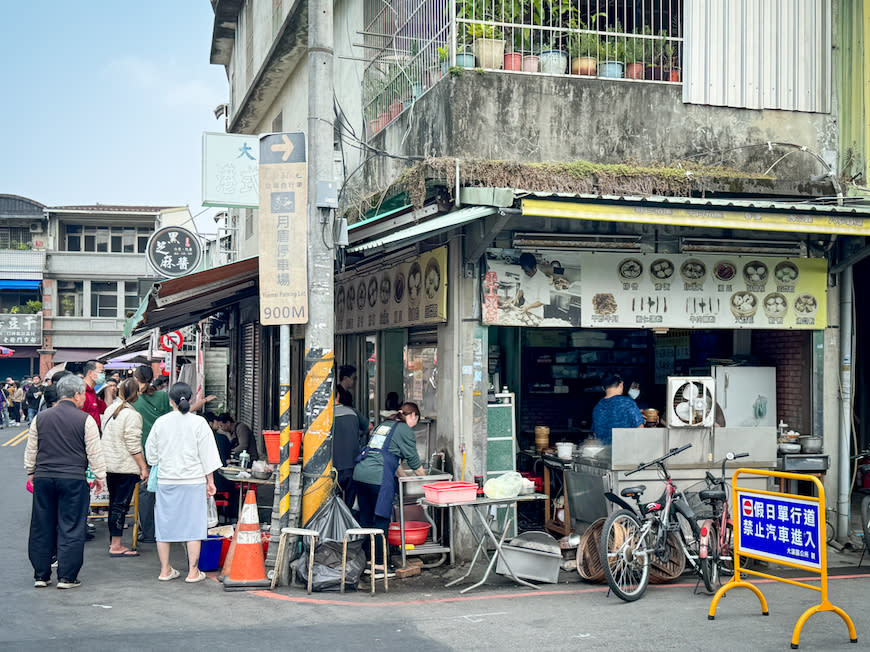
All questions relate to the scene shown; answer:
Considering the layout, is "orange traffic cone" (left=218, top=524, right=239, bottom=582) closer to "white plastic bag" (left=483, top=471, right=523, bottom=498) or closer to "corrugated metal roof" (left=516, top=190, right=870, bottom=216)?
"white plastic bag" (left=483, top=471, right=523, bottom=498)

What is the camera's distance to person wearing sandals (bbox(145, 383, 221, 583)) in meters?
8.20

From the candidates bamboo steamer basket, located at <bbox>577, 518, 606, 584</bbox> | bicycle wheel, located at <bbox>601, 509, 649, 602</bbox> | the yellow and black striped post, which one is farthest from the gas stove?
the yellow and black striped post

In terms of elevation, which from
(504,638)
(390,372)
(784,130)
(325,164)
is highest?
(784,130)

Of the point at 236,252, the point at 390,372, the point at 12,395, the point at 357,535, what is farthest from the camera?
the point at 12,395

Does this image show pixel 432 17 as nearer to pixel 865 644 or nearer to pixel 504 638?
pixel 504 638

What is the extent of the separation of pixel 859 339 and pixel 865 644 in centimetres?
815

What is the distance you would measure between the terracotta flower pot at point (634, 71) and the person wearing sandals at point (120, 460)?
22.4 feet

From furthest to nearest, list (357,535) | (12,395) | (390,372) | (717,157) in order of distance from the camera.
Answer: (12,395) < (390,372) < (717,157) < (357,535)

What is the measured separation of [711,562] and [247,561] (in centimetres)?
427

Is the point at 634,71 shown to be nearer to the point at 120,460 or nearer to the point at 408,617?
the point at 408,617

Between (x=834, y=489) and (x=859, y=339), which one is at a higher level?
(x=859, y=339)

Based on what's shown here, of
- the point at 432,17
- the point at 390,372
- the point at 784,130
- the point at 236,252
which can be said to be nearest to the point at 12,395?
the point at 236,252

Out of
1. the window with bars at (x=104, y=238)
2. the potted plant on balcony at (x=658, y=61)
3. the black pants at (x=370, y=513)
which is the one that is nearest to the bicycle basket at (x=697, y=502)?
the black pants at (x=370, y=513)

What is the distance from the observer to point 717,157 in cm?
1017
